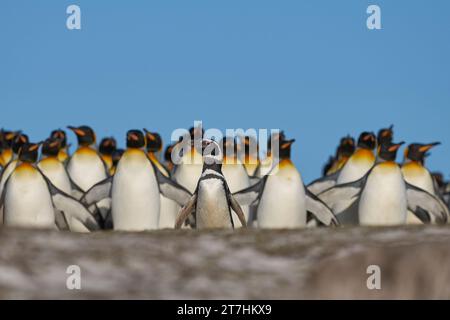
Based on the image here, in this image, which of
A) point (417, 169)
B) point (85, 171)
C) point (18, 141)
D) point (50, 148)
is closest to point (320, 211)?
point (417, 169)

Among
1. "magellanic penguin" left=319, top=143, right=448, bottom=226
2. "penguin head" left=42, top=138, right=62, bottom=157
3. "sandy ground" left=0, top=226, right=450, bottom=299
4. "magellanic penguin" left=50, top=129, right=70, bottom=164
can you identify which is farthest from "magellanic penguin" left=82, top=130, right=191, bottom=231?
"sandy ground" left=0, top=226, right=450, bottom=299

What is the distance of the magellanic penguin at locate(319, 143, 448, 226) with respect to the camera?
43.8 feet

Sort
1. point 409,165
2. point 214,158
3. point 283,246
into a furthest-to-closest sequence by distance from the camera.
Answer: point 409,165
point 214,158
point 283,246

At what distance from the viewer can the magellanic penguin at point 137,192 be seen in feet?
43.4

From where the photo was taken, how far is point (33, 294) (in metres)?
5.64

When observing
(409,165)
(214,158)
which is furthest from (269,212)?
(409,165)

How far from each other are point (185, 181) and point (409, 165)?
3.63 meters

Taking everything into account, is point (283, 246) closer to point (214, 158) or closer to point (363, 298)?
point (363, 298)

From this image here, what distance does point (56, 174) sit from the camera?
47.6 ft

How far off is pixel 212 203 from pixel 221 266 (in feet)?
17.3

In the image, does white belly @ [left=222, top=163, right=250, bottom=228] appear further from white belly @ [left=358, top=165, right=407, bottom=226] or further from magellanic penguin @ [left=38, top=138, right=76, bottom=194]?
magellanic penguin @ [left=38, top=138, right=76, bottom=194]

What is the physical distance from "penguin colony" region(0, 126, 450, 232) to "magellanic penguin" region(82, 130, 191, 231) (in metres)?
0.01

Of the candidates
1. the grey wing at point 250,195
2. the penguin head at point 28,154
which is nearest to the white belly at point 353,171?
the grey wing at point 250,195

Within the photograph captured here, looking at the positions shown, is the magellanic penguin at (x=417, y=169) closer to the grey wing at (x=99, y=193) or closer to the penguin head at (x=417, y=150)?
the penguin head at (x=417, y=150)
